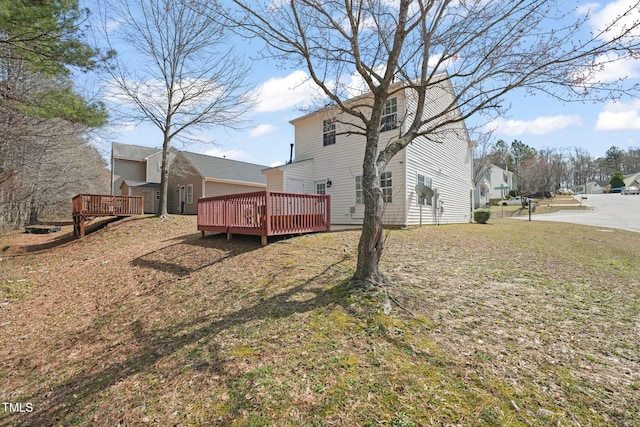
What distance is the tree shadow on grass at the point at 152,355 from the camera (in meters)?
2.81

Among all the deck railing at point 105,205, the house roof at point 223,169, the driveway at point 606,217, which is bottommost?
the driveway at point 606,217

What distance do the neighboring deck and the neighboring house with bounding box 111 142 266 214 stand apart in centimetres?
959

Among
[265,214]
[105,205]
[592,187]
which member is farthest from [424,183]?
[592,187]

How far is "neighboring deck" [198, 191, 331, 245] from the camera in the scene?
774 cm

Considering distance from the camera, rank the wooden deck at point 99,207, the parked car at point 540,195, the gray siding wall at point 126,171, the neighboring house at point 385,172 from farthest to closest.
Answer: the parked car at point 540,195 → the gray siding wall at point 126,171 → the wooden deck at point 99,207 → the neighboring house at point 385,172

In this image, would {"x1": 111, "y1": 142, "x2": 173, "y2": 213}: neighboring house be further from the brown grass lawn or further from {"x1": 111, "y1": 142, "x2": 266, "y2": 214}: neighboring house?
the brown grass lawn

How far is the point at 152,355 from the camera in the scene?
344 cm

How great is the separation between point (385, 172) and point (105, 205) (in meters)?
14.6

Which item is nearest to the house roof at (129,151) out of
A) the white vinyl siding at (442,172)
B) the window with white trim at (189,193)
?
the window with white trim at (189,193)

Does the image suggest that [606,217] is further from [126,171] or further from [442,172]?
[126,171]

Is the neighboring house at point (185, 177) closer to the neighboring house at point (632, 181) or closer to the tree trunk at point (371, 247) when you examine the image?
the tree trunk at point (371, 247)

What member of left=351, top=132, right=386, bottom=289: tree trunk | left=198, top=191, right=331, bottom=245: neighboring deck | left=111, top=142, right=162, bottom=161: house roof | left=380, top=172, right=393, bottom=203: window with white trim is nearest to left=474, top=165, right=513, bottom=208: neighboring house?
left=380, top=172, right=393, bottom=203: window with white trim

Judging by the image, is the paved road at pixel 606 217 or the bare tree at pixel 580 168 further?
the bare tree at pixel 580 168

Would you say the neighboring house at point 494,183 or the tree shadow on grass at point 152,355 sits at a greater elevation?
the neighboring house at point 494,183
